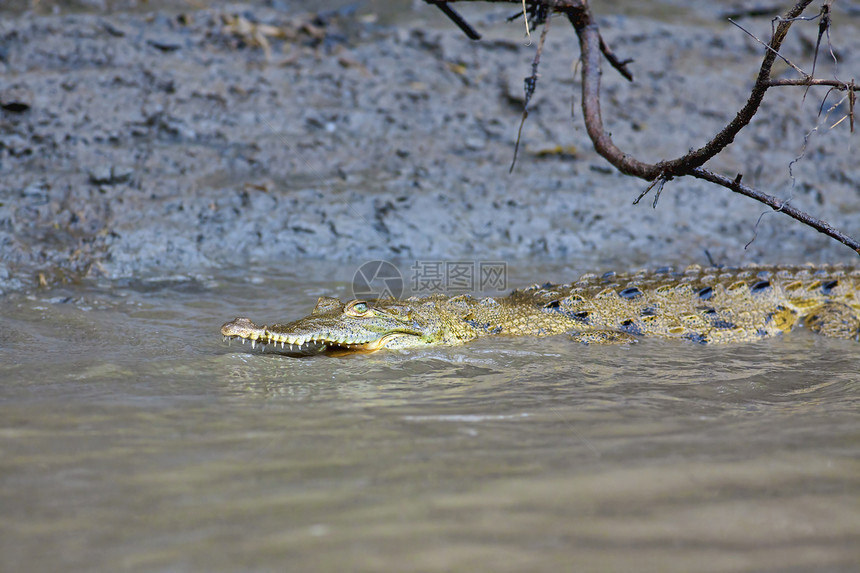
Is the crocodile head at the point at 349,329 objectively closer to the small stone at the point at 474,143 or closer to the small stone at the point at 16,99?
the small stone at the point at 474,143

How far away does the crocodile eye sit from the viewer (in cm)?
396

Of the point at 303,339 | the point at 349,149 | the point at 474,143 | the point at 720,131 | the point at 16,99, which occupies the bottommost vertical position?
the point at 303,339

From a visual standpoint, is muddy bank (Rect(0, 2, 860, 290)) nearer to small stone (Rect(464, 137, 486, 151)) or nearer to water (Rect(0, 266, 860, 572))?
small stone (Rect(464, 137, 486, 151))

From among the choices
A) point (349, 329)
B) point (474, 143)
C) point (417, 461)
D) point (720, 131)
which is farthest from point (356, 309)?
point (474, 143)

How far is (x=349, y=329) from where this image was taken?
12.8 ft

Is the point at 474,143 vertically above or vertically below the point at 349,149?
above

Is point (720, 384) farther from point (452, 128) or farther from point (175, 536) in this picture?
point (452, 128)

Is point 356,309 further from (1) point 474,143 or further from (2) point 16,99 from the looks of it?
(2) point 16,99

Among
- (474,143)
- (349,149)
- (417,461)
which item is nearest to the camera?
(417,461)

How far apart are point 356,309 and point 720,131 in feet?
7.56

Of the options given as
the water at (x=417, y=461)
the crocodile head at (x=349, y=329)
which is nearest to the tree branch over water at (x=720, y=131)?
the water at (x=417, y=461)

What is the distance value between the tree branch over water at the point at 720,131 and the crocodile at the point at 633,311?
114 cm

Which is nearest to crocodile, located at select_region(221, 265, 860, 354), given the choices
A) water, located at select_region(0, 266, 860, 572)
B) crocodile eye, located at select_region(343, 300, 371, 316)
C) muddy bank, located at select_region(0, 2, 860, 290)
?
crocodile eye, located at select_region(343, 300, 371, 316)

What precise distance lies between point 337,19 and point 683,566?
8.19 meters
